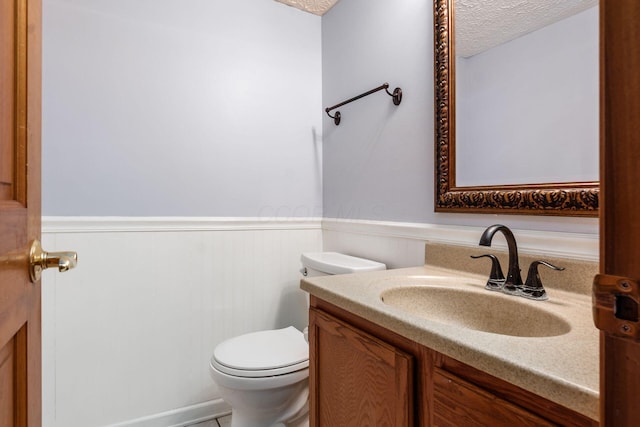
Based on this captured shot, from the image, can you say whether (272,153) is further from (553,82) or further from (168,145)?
(553,82)

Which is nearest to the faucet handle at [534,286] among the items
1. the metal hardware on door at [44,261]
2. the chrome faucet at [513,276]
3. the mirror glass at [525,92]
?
the chrome faucet at [513,276]

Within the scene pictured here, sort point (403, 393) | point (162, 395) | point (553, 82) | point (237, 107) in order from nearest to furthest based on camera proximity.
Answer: point (403, 393) < point (553, 82) < point (162, 395) < point (237, 107)

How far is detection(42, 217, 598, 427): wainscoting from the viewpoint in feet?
4.56

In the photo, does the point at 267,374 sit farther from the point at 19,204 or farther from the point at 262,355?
the point at 19,204

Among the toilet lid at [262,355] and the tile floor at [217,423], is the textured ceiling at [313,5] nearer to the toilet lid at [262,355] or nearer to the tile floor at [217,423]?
the toilet lid at [262,355]

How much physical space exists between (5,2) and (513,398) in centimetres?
98

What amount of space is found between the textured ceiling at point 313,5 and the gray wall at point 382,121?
0.05 m

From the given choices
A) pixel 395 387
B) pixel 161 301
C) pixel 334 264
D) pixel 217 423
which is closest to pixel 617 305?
pixel 395 387

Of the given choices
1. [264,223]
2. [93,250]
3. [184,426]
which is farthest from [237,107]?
[184,426]

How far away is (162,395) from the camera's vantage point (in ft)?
5.16

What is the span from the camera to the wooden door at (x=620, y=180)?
0.25m

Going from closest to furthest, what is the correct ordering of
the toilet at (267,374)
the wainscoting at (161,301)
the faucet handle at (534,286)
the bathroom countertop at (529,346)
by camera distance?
1. the bathroom countertop at (529,346)
2. the faucet handle at (534,286)
3. the toilet at (267,374)
4. the wainscoting at (161,301)

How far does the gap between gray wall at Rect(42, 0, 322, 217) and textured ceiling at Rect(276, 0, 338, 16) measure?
40 mm

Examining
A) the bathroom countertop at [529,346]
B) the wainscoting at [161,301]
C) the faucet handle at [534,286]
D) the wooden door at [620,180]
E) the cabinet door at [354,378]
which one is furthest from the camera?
the wainscoting at [161,301]
